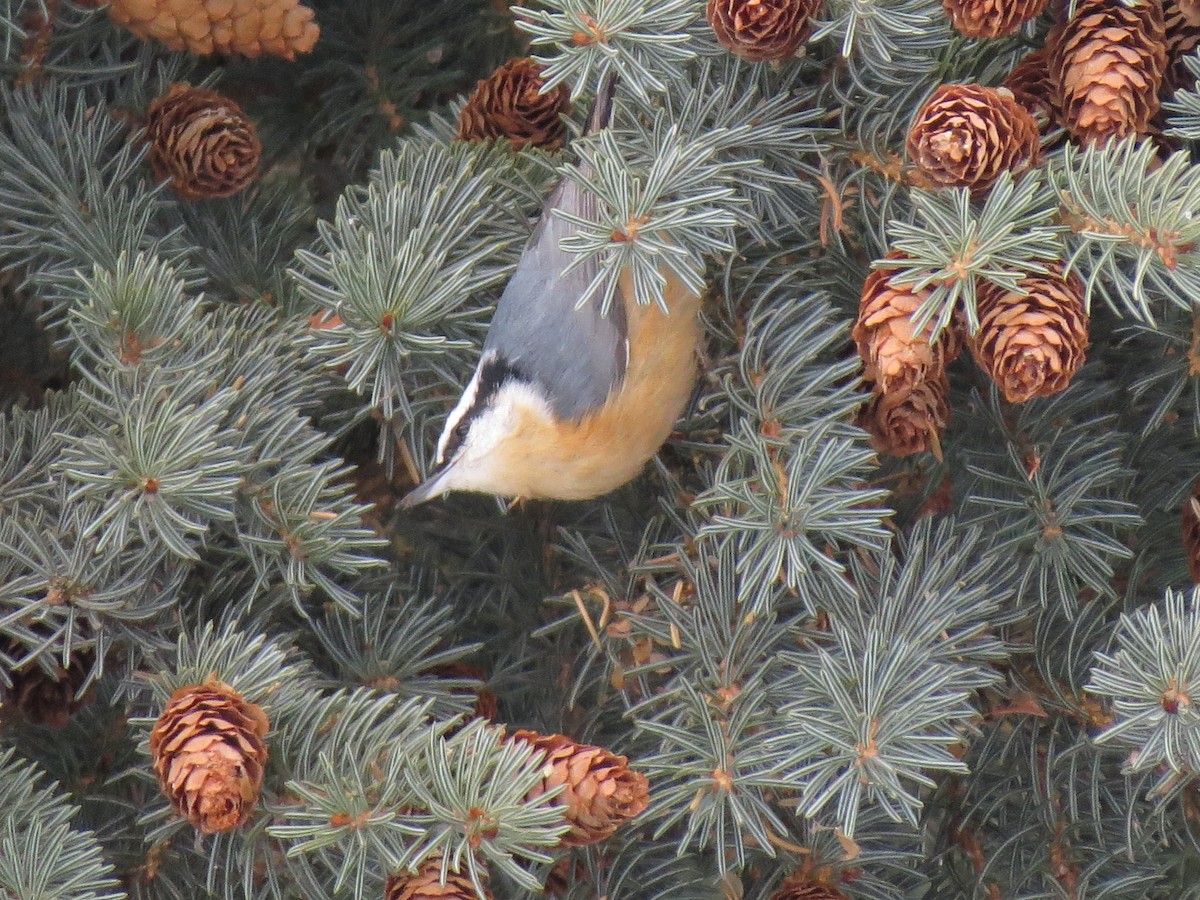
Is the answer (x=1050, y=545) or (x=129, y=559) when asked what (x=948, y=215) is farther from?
(x=129, y=559)

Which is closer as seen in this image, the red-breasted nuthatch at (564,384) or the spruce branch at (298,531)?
the spruce branch at (298,531)

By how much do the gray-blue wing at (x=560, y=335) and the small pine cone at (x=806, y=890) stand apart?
423 millimetres

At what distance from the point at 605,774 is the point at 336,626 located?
0.22 m

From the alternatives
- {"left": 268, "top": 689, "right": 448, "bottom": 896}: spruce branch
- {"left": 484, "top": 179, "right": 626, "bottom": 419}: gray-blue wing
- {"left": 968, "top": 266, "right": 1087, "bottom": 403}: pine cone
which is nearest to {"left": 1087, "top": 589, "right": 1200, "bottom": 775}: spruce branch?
{"left": 968, "top": 266, "right": 1087, "bottom": 403}: pine cone

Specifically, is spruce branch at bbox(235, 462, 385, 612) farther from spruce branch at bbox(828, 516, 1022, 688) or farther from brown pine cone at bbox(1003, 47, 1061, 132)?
brown pine cone at bbox(1003, 47, 1061, 132)

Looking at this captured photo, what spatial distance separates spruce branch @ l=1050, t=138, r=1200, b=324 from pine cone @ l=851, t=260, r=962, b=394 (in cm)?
8

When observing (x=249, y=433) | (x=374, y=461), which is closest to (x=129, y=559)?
(x=249, y=433)

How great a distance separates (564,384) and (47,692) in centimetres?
61

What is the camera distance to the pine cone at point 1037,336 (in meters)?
0.64

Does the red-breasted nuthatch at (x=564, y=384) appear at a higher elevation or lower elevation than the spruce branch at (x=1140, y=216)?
lower

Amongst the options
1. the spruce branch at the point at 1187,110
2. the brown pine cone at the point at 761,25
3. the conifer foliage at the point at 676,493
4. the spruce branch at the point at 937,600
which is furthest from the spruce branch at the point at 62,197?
the spruce branch at the point at 1187,110

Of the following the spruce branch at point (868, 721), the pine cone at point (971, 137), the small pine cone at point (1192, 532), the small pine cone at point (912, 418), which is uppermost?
the pine cone at point (971, 137)

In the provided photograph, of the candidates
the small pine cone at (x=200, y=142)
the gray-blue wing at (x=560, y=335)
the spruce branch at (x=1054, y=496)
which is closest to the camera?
the spruce branch at (x=1054, y=496)

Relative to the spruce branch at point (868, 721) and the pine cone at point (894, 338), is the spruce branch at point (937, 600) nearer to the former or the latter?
the spruce branch at point (868, 721)
